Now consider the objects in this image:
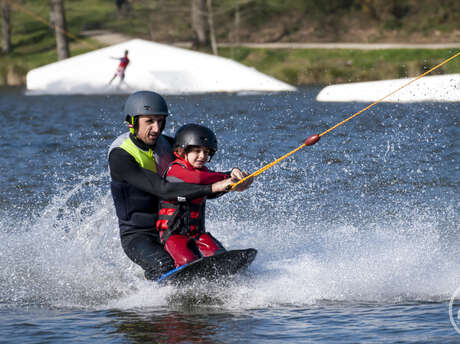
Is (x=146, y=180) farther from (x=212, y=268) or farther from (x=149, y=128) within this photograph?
(x=212, y=268)

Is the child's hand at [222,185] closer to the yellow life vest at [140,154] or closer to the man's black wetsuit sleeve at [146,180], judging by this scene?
the man's black wetsuit sleeve at [146,180]

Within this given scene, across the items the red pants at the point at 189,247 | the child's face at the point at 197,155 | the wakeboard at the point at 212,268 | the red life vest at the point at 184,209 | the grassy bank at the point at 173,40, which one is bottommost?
the wakeboard at the point at 212,268

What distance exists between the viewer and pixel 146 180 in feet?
20.1

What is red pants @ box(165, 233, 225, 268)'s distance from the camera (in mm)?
6168

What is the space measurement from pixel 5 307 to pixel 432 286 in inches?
135

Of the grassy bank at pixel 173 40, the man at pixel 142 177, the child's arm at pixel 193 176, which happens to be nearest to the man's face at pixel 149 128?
the man at pixel 142 177

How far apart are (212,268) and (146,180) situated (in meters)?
0.81

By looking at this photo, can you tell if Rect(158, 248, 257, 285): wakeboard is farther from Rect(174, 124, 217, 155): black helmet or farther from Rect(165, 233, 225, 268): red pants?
Rect(174, 124, 217, 155): black helmet

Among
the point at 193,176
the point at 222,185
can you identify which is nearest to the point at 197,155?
the point at 193,176

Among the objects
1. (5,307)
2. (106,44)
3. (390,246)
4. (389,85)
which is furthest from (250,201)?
(106,44)

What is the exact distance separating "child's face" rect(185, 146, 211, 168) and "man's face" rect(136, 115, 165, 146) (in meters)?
0.36

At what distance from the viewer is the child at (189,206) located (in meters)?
6.05

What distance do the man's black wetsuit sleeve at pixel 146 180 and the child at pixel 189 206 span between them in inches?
3.9

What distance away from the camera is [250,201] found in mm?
10969
